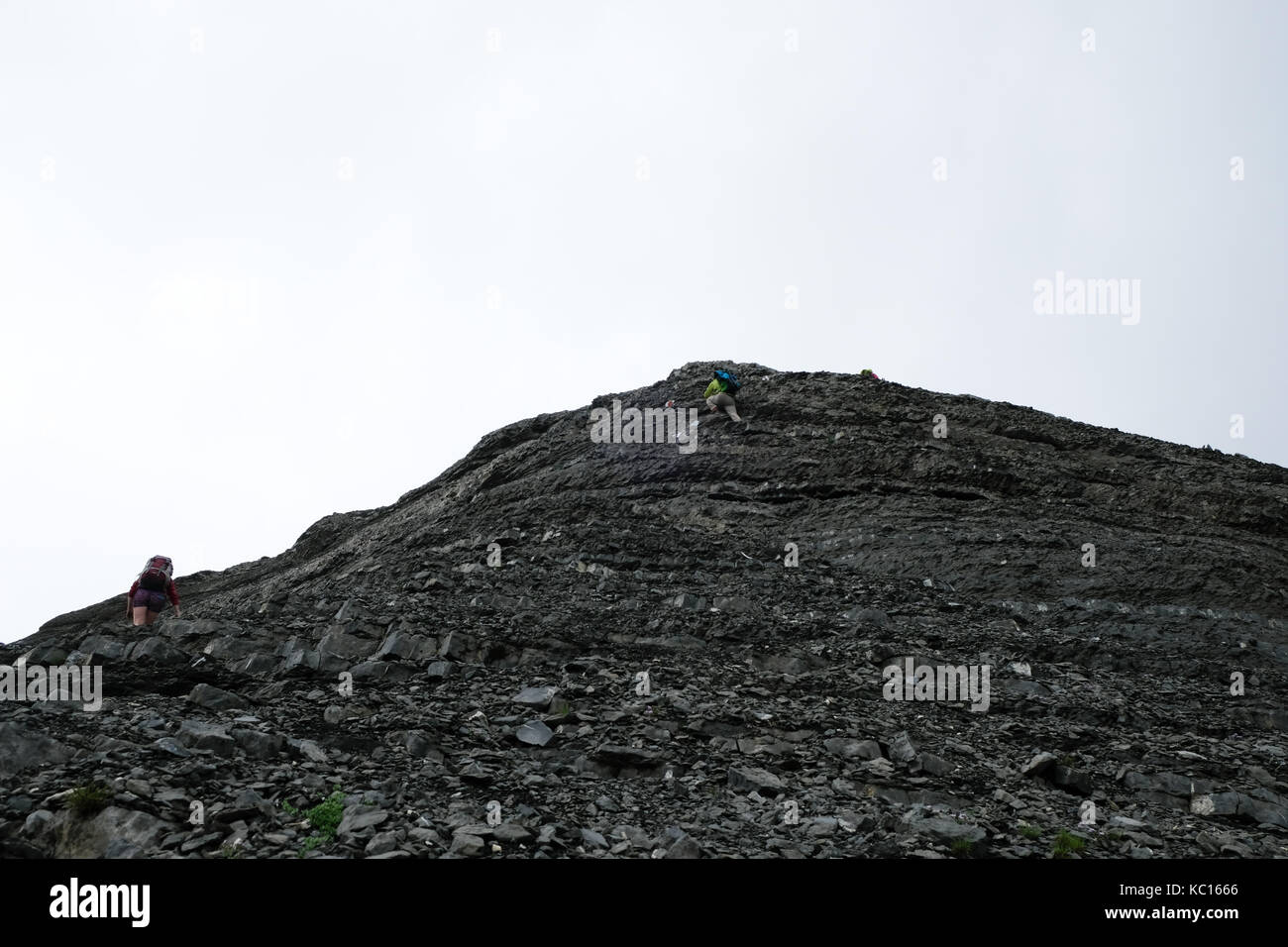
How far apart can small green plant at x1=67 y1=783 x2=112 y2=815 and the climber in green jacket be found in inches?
823

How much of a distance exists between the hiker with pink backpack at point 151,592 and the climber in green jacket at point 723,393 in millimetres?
15816

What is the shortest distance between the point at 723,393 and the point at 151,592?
54.0 ft

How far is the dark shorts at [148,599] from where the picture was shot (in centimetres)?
1998

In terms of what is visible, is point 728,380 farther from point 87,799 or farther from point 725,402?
point 87,799

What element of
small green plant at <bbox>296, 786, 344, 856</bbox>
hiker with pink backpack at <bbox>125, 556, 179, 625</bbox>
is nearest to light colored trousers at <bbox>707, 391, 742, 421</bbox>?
hiker with pink backpack at <bbox>125, 556, 179, 625</bbox>

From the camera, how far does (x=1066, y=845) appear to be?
1122 centimetres

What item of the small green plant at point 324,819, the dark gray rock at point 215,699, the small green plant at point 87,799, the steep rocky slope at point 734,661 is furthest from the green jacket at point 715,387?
the small green plant at point 87,799

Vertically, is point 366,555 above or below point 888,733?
above

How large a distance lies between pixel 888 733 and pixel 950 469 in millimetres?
12779

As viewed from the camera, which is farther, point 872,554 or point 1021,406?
point 1021,406

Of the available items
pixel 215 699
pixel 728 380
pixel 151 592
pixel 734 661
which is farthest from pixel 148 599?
pixel 728 380

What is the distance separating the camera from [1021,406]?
31.6m
